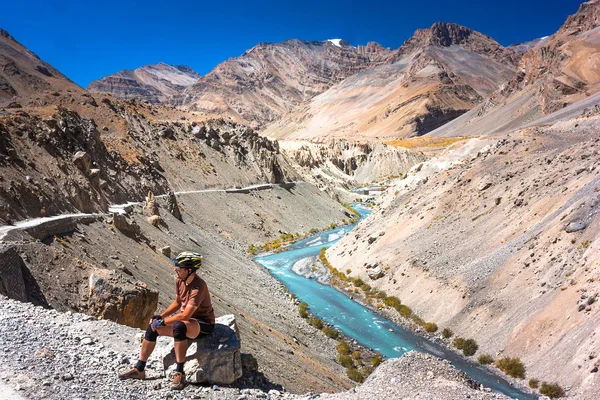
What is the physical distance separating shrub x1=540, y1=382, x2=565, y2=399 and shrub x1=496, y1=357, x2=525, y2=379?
5.64 ft

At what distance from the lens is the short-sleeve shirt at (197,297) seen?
869cm

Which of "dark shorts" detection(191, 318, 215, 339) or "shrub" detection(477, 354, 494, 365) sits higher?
"dark shorts" detection(191, 318, 215, 339)

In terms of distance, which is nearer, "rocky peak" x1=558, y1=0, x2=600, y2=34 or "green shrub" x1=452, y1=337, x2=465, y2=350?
"green shrub" x1=452, y1=337, x2=465, y2=350

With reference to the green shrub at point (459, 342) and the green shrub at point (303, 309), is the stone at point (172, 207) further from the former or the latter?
the green shrub at point (459, 342)

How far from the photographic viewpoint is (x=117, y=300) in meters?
14.7

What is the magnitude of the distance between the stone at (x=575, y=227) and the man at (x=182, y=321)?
25.7 m

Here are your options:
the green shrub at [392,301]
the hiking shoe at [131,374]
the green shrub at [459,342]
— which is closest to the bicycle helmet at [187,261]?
the hiking shoe at [131,374]

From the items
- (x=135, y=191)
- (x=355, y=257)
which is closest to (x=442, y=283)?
(x=355, y=257)

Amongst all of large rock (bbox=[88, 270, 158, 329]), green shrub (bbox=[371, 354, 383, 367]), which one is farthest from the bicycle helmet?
green shrub (bbox=[371, 354, 383, 367])

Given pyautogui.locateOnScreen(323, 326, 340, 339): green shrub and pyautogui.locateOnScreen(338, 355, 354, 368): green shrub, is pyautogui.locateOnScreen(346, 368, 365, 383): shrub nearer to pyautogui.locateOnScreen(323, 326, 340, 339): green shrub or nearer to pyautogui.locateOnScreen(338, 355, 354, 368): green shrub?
pyautogui.locateOnScreen(338, 355, 354, 368): green shrub

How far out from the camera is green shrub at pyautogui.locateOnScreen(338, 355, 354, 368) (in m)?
24.7

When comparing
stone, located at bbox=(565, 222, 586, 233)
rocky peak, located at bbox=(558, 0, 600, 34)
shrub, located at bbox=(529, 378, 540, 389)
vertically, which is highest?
rocky peak, located at bbox=(558, 0, 600, 34)

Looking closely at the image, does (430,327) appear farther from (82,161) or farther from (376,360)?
(82,161)

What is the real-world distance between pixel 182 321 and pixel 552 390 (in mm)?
18095
